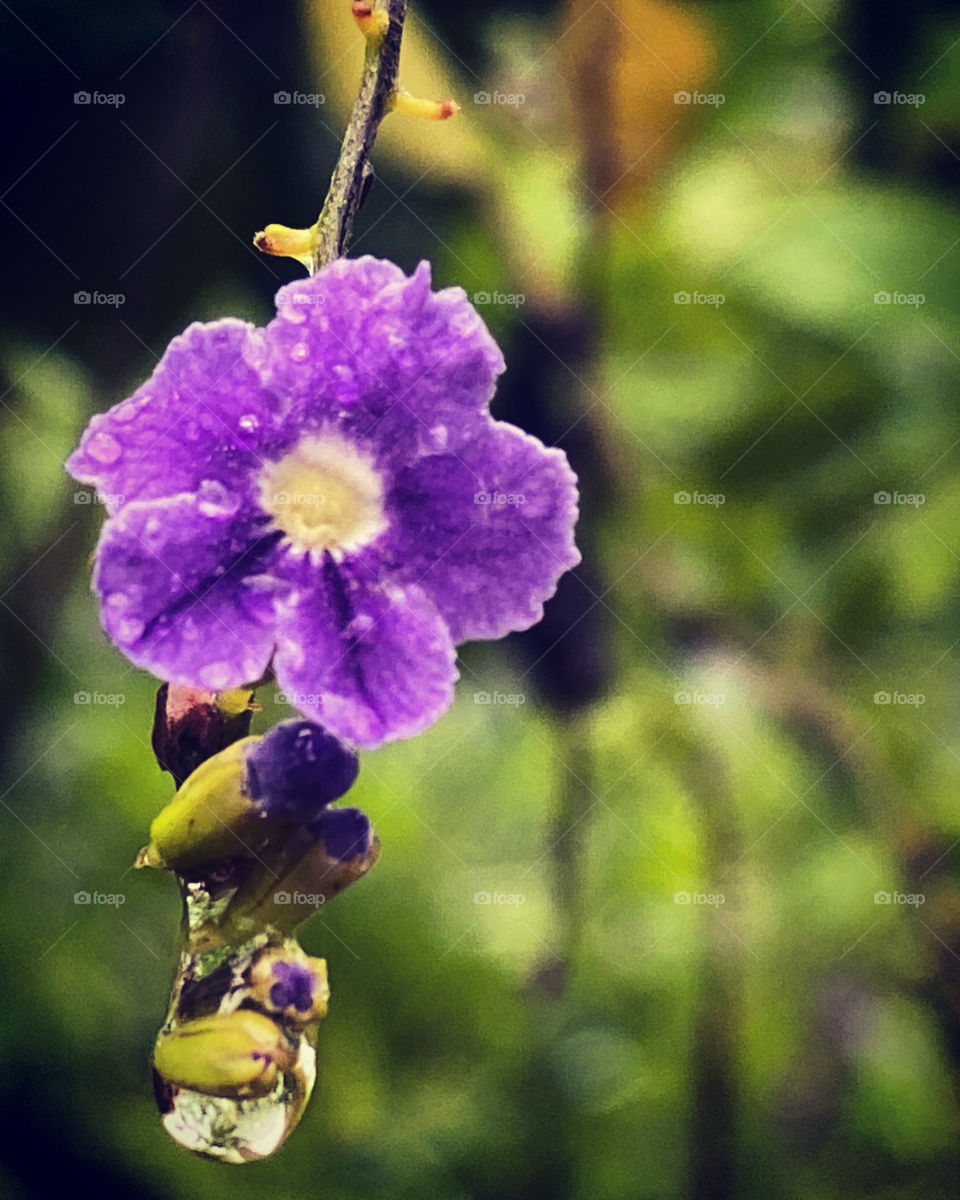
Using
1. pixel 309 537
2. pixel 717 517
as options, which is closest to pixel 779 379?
pixel 717 517

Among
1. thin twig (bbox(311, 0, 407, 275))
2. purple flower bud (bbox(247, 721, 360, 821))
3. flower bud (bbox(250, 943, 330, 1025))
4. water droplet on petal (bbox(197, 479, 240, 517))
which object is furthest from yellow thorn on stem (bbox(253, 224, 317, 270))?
flower bud (bbox(250, 943, 330, 1025))

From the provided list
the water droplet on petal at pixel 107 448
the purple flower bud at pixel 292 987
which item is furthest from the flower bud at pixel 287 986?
the water droplet on petal at pixel 107 448

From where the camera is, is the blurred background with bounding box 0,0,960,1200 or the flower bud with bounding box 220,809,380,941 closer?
the flower bud with bounding box 220,809,380,941

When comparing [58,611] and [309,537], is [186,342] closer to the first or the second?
[309,537]

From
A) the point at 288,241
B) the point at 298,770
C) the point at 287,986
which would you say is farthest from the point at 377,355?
the point at 287,986

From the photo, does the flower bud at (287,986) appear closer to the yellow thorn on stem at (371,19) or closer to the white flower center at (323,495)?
the white flower center at (323,495)

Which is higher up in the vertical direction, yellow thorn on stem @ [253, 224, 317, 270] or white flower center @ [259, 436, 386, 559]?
yellow thorn on stem @ [253, 224, 317, 270]

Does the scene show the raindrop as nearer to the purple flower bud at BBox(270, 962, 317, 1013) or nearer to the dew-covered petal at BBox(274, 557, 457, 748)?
the purple flower bud at BBox(270, 962, 317, 1013)
